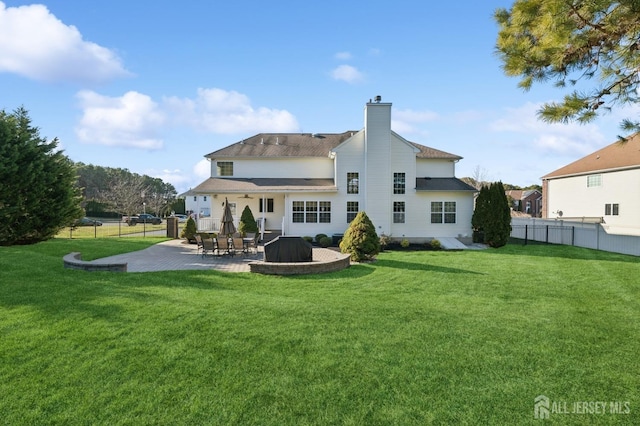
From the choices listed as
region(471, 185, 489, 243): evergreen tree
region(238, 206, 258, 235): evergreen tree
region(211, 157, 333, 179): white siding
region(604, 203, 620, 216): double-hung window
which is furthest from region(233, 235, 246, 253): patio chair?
region(604, 203, 620, 216): double-hung window

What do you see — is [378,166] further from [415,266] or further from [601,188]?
[601,188]

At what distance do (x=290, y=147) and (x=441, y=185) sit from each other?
1106 centimetres

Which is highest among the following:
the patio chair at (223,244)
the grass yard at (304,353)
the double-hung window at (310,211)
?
the double-hung window at (310,211)

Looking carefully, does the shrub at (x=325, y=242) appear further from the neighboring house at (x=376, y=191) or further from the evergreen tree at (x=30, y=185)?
the evergreen tree at (x=30, y=185)

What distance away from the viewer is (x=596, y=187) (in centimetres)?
2877

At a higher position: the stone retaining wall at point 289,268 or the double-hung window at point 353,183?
the double-hung window at point 353,183

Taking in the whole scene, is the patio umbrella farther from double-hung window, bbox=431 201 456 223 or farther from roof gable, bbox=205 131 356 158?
double-hung window, bbox=431 201 456 223

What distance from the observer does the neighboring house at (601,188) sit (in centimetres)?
2573

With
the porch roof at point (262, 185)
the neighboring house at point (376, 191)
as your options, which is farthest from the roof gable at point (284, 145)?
the porch roof at point (262, 185)

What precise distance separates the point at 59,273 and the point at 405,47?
1414 cm

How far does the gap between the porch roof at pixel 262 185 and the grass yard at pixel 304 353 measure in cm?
1220

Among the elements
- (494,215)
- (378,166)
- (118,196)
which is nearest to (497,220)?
(494,215)

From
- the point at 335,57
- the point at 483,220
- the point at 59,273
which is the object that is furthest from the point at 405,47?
the point at 59,273

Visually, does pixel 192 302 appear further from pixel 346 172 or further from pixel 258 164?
pixel 258 164
